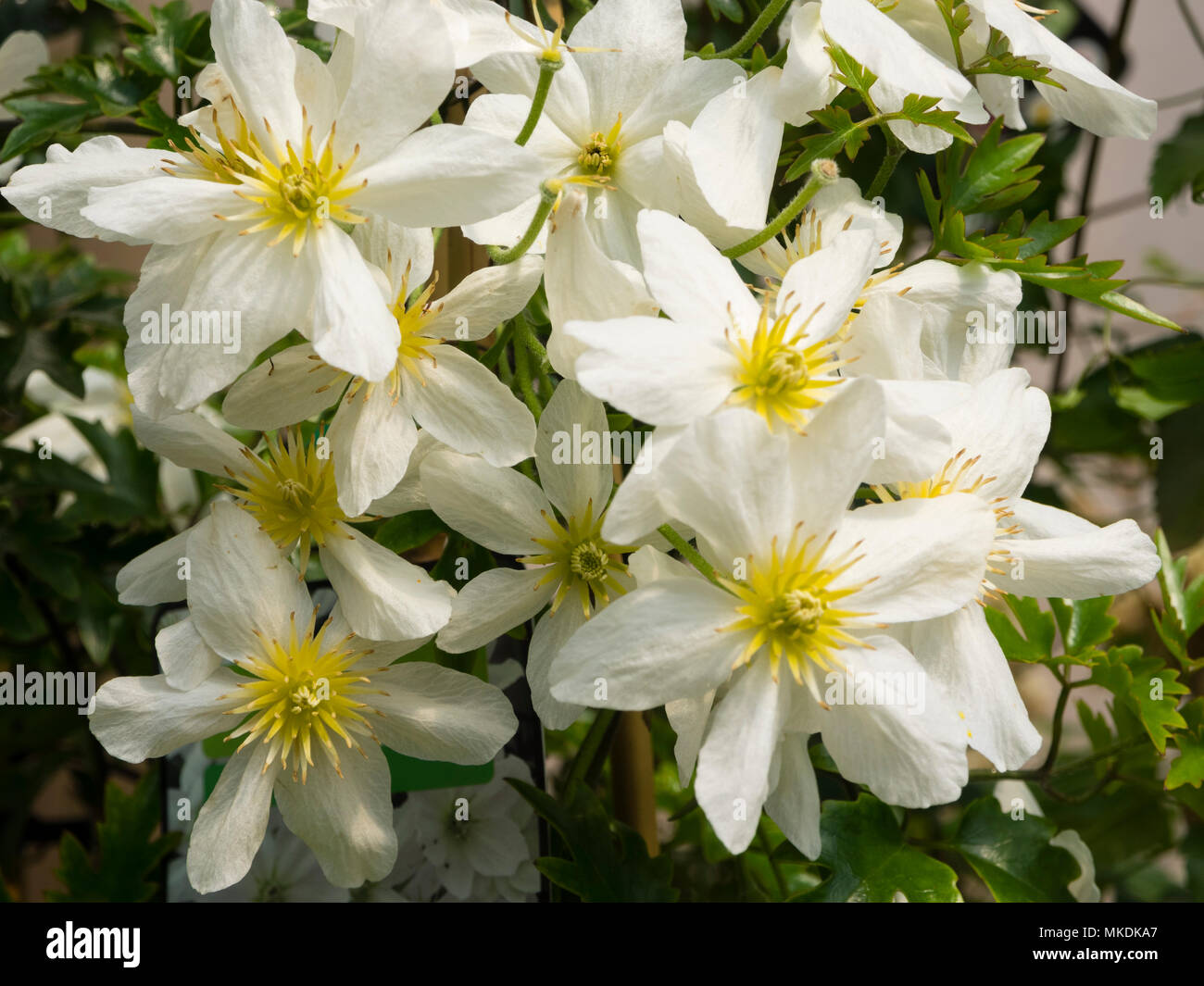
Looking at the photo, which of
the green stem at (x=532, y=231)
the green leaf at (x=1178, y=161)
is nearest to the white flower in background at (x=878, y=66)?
the green stem at (x=532, y=231)

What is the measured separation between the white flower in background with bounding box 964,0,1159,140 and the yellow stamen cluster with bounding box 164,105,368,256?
0.85 ft

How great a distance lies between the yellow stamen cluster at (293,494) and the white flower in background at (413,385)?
0.03 meters

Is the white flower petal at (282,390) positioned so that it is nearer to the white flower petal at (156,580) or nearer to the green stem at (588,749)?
the white flower petal at (156,580)

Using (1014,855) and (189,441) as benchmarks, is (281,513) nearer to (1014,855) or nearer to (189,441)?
(189,441)

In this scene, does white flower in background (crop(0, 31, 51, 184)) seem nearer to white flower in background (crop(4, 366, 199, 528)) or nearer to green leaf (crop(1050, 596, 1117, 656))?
white flower in background (crop(4, 366, 199, 528))

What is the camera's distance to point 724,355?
1.14 ft

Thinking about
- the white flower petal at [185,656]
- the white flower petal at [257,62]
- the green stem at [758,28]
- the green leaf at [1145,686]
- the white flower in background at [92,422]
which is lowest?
the white flower in background at [92,422]

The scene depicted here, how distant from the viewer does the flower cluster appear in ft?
1.11

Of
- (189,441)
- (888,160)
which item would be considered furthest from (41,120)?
(888,160)

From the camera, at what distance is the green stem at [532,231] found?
14.2 inches

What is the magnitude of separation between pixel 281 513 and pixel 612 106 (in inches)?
8.8

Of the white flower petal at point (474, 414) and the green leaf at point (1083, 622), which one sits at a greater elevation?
the white flower petal at point (474, 414)
